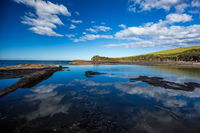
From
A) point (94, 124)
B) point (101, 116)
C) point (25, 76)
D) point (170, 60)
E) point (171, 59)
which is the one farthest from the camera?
point (171, 59)

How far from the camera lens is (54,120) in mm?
7301

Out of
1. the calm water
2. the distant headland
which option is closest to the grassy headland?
the distant headland

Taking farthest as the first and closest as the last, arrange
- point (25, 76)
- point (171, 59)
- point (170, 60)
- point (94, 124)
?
point (171, 59), point (170, 60), point (25, 76), point (94, 124)

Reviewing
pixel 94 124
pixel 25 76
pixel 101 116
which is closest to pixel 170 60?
pixel 101 116

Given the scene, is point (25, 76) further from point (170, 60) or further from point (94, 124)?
point (170, 60)

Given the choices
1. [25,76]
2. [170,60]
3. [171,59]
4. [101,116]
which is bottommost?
[101,116]

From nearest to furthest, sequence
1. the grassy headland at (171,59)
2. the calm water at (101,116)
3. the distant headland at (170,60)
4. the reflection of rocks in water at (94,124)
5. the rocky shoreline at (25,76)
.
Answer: the reflection of rocks in water at (94,124) → the calm water at (101,116) → the rocky shoreline at (25,76) → the distant headland at (170,60) → the grassy headland at (171,59)

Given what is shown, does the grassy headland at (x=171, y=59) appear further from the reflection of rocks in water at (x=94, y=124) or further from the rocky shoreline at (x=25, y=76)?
the reflection of rocks in water at (x=94, y=124)

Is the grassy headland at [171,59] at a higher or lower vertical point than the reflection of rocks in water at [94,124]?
higher

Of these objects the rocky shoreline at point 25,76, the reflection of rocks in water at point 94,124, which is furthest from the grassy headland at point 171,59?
the reflection of rocks in water at point 94,124

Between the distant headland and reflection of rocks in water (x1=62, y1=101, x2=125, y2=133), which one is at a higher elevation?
the distant headland

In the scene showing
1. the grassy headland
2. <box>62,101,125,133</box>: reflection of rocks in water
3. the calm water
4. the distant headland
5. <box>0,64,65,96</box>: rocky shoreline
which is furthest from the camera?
the grassy headland

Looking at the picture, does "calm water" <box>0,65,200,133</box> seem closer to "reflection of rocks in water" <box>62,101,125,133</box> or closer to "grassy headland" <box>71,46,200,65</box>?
"reflection of rocks in water" <box>62,101,125,133</box>

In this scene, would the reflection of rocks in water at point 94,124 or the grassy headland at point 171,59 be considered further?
the grassy headland at point 171,59
